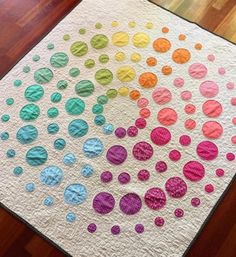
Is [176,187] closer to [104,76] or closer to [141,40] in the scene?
[104,76]

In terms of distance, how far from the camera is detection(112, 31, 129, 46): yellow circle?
1.64 metres

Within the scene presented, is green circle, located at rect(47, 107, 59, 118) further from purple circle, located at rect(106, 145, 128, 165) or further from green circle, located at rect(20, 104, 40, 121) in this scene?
purple circle, located at rect(106, 145, 128, 165)

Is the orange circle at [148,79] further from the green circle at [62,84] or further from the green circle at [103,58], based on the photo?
the green circle at [62,84]

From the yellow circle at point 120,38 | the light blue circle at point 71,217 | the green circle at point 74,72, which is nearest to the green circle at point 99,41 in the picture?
the yellow circle at point 120,38

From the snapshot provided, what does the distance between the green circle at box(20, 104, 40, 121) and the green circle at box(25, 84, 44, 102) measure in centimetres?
3

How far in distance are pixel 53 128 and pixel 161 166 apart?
1.44 ft

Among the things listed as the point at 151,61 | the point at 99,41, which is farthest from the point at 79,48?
the point at 151,61

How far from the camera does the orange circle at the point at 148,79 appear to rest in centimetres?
154

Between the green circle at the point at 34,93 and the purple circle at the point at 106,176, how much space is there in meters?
0.42

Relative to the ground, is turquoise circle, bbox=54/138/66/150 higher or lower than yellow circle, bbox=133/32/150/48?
lower

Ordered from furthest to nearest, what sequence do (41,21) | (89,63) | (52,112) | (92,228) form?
(41,21) < (89,63) < (52,112) < (92,228)

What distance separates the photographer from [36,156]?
1.41 metres

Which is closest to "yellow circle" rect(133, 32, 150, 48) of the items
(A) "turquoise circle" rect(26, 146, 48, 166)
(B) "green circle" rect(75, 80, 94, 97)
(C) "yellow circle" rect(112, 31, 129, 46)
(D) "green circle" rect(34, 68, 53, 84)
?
(C) "yellow circle" rect(112, 31, 129, 46)

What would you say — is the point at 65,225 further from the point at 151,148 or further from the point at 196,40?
the point at 196,40
